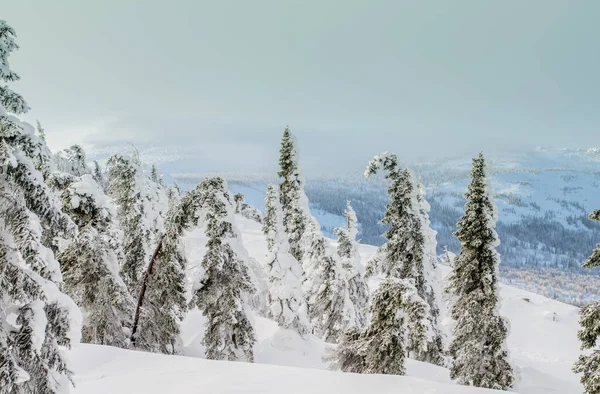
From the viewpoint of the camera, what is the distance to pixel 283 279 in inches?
960

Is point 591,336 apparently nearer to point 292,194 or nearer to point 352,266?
point 292,194

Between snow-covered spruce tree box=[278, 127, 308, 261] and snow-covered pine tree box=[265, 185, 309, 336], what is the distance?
1.83m

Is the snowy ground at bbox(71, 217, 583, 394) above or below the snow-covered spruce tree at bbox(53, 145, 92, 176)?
below

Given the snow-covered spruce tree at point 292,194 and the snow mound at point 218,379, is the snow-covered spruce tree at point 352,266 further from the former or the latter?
the snow mound at point 218,379

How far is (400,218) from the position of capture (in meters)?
18.6

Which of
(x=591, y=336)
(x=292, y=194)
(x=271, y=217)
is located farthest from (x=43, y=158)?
(x=292, y=194)

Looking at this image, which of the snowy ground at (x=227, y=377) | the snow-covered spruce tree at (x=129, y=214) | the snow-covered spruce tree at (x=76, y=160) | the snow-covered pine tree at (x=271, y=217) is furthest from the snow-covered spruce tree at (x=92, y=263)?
the snow-covered spruce tree at (x=76, y=160)

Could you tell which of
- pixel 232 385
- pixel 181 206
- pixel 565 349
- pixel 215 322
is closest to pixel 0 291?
pixel 232 385

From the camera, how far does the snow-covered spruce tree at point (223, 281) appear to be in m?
16.2

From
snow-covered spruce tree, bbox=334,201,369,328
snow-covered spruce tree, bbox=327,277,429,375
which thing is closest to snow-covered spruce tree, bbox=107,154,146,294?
snow-covered spruce tree, bbox=327,277,429,375

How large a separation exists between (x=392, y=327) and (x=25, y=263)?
9320mm

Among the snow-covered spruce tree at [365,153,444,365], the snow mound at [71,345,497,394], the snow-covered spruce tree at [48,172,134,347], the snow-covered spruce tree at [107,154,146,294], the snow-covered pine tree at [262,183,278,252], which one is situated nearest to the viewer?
the snow mound at [71,345,497,394]

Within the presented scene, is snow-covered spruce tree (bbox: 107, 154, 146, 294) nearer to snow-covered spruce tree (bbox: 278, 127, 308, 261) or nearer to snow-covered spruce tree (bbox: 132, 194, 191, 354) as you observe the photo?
snow-covered spruce tree (bbox: 132, 194, 191, 354)

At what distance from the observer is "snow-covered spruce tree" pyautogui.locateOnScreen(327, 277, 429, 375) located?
438 inches
